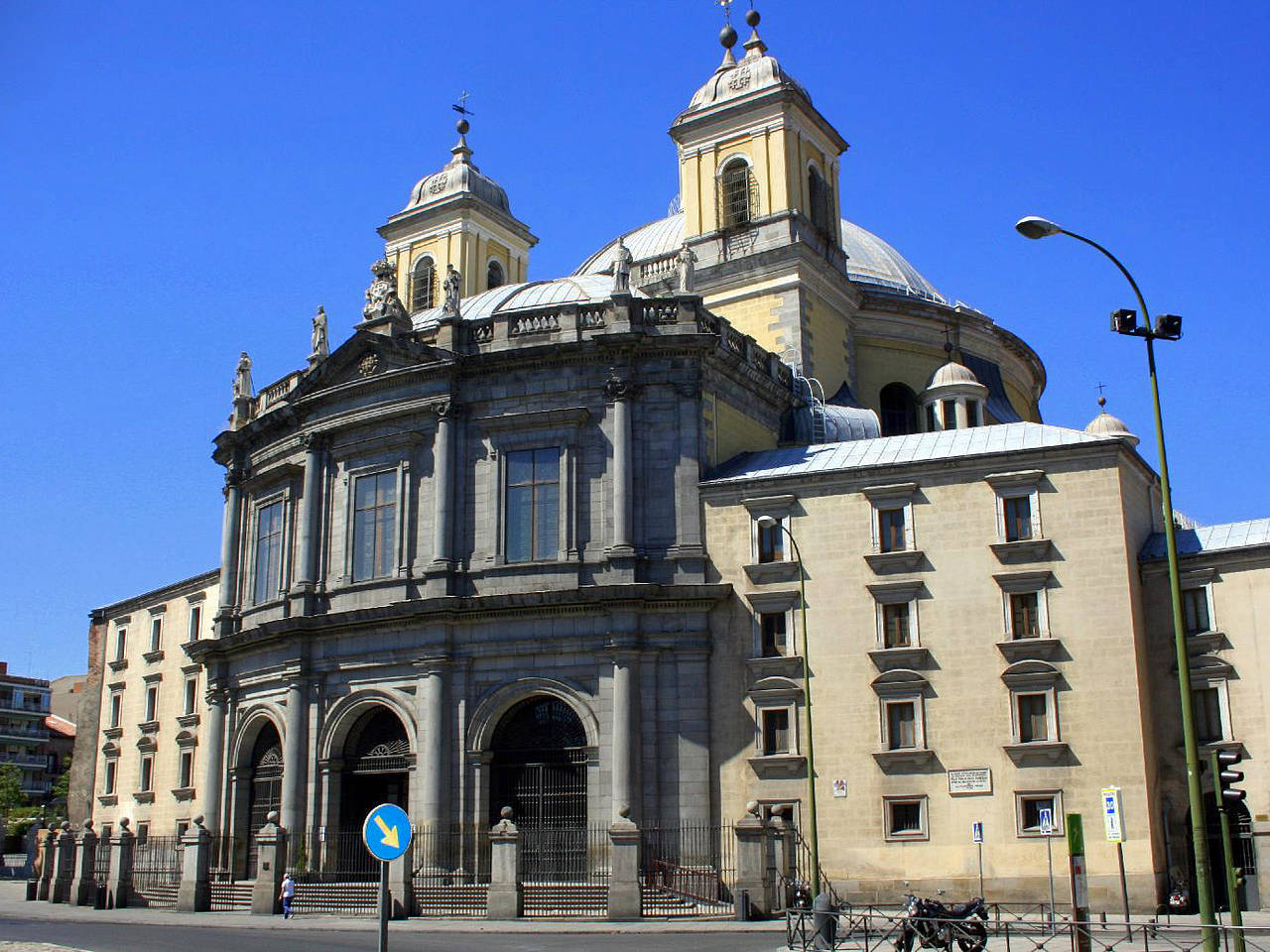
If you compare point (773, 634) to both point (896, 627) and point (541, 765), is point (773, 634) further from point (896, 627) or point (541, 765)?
point (541, 765)

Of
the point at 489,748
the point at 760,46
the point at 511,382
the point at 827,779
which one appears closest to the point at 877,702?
the point at 827,779

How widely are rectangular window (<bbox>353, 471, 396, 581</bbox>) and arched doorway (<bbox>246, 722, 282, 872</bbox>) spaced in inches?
270

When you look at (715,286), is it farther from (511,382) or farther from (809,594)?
(809,594)

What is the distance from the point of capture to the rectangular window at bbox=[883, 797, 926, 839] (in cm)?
3578

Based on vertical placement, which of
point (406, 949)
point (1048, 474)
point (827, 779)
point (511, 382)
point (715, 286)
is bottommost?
point (406, 949)

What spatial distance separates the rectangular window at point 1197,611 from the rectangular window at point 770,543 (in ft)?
34.5

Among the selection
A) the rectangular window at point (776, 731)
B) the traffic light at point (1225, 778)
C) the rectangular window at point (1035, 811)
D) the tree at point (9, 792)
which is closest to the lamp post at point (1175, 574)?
the traffic light at point (1225, 778)

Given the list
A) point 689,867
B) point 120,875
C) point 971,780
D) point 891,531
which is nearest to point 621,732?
point 689,867

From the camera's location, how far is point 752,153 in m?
51.7

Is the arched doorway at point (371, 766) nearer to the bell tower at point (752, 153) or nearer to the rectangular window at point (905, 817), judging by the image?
the rectangular window at point (905, 817)

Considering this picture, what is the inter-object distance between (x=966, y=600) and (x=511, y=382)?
48.3 feet

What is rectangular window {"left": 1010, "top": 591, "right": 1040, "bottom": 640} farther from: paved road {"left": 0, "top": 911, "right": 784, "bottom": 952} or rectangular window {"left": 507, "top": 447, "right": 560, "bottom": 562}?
rectangular window {"left": 507, "top": 447, "right": 560, "bottom": 562}

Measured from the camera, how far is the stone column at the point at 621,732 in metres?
37.6

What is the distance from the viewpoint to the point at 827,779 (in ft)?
121
